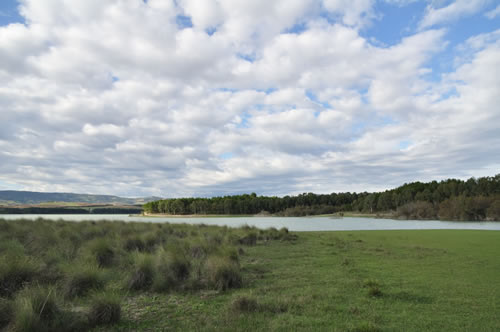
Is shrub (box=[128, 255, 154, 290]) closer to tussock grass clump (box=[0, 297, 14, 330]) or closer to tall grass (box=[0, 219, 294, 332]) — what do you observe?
tall grass (box=[0, 219, 294, 332])

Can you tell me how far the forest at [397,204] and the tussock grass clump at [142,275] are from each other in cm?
8564

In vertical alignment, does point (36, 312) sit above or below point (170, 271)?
above

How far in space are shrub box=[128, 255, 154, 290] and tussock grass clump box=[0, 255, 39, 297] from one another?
2.45 meters

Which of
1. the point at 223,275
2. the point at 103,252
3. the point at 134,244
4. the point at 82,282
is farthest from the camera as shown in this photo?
the point at 134,244

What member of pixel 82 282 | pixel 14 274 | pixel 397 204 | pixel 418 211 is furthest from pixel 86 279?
pixel 397 204

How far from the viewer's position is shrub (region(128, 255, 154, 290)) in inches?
342

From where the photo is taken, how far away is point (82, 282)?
7.77 meters

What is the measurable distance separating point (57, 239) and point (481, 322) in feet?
55.8

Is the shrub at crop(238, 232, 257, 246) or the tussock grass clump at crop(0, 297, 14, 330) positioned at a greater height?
the tussock grass clump at crop(0, 297, 14, 330)

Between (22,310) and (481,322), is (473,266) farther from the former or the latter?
(22,310)

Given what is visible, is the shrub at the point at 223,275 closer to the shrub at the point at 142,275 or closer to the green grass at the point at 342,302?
the green grass at the point at 342,302

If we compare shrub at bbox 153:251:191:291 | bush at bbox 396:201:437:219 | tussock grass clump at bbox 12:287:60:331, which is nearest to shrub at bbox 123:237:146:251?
shrub at bbox 153:251:191:291

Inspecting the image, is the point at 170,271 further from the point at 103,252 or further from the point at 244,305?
the point at 103,252

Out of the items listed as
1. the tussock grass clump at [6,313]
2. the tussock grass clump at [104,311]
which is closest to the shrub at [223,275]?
the tussock grass clump at [104,311]
